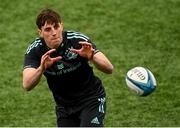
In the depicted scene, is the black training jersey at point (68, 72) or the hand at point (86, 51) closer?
the hand at point (86, 51)

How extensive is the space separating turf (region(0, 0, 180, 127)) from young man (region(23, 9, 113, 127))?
7.72 ft

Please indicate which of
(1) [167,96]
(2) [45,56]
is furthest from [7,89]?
(2) [45,56]

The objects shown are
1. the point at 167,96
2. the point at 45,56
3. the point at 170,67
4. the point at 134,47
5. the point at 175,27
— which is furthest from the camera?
the point at 175,27

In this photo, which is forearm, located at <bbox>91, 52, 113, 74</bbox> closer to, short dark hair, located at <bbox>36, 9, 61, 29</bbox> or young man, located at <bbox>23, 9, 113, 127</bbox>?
young man, located at <bbox>23, 9, 113, 127</bbox>

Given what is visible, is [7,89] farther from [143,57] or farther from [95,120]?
[95,120]

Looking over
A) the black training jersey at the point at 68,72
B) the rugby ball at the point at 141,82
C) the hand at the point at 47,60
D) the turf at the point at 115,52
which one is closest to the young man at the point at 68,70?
the black training jersey at the point at 68,72

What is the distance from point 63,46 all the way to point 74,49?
0.25m

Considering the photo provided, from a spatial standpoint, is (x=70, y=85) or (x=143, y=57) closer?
(x=70, y=85)

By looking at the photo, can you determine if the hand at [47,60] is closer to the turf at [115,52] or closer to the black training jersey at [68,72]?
the black training jersey at [68,72]

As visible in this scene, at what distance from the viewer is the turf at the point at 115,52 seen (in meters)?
9.98

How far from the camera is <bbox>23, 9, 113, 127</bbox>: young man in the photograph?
22.8 feet

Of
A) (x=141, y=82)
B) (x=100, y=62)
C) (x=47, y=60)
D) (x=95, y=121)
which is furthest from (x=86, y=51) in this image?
(x=141, y=82)

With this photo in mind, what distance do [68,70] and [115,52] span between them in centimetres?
529

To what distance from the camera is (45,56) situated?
21.5ft
